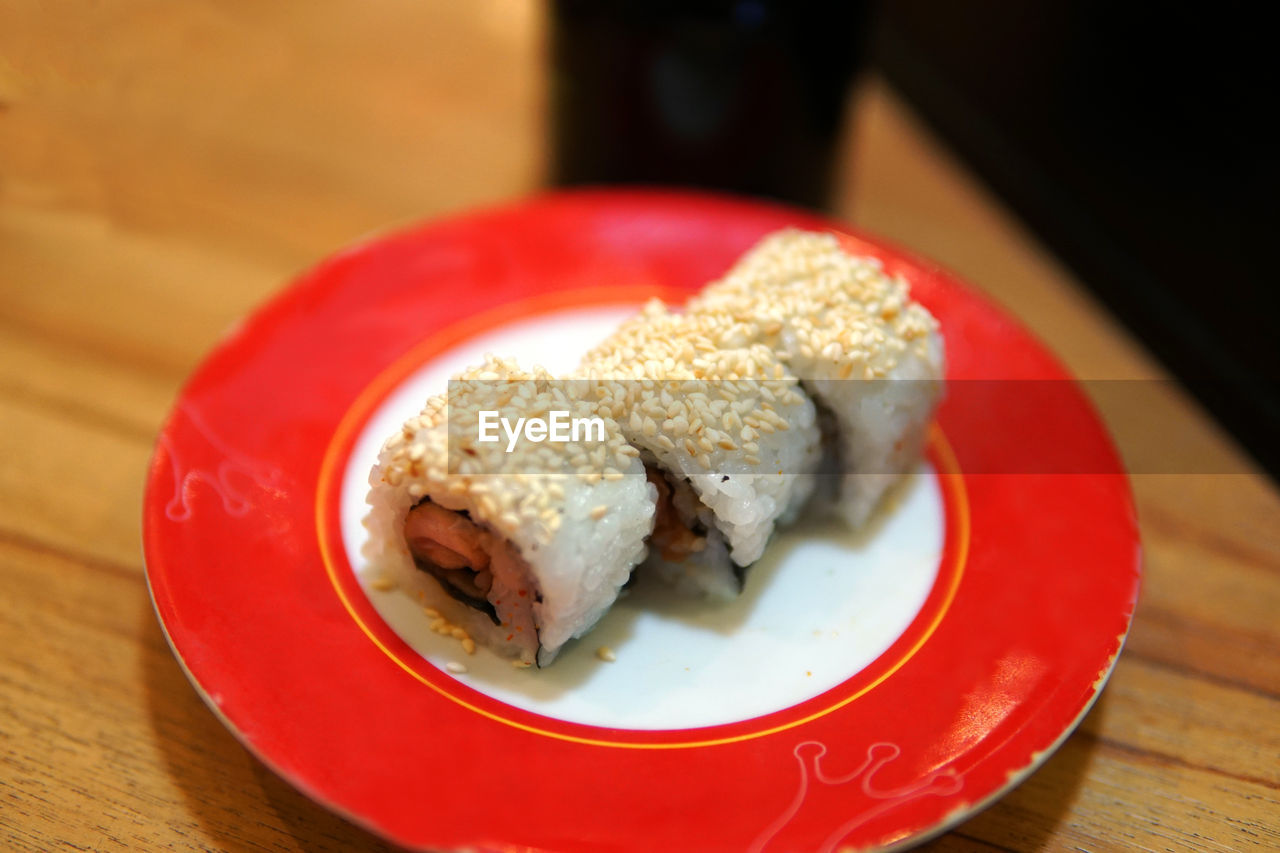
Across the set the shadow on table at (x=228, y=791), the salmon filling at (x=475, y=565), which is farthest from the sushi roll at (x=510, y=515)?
the shadow on table at (x=228, y=791)

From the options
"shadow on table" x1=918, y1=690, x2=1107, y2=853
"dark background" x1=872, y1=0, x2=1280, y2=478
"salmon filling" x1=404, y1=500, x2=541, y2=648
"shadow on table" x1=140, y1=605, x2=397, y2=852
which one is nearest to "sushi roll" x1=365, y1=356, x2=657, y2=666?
"salmon filling" x1=404, y1=500, x2=541, y2=648

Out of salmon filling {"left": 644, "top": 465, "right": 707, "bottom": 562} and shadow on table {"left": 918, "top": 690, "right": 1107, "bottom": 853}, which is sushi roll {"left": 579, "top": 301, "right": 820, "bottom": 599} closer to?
salmon filling {"left": 644, "top": 465, "right": 707, "bottom": 562}

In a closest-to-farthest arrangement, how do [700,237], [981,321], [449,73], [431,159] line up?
1. [981,321]
2. [700,237]
3. [431,159]
4. [449,73]

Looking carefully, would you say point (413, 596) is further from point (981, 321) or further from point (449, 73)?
point (449, 73)

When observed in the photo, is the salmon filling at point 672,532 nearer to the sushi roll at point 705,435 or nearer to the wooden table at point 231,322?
the sushi roll at point 705,435

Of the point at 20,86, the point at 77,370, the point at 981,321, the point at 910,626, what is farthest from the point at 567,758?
the point at 20,86

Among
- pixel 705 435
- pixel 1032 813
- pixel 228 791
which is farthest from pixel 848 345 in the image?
pixel 228 791
